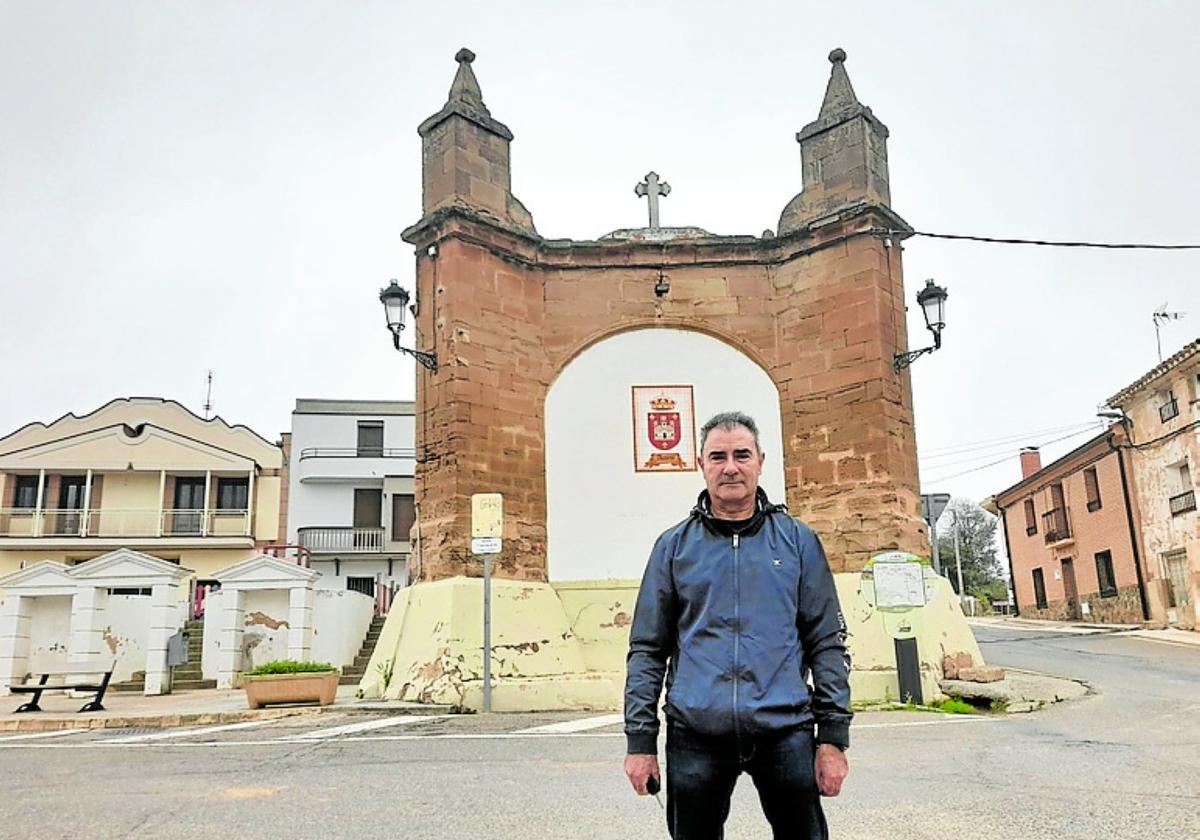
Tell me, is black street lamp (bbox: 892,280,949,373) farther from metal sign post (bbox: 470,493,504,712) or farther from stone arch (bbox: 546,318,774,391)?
metal sign post (bbox: 470,493,504,712)

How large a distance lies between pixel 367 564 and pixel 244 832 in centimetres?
3615

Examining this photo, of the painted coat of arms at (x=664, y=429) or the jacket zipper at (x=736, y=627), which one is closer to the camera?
the jacket zipper at (x=736, y=627)

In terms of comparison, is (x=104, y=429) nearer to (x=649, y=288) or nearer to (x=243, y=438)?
(x=243, y=438)

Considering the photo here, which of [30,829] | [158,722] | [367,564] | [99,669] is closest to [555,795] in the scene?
[30,829]

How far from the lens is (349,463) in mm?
40781

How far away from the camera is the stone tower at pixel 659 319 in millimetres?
12773

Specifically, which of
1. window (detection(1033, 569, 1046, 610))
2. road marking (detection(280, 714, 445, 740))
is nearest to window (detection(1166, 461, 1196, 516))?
window (detection(1033, 569, 1046, 610))

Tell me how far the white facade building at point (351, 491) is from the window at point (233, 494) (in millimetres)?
1987

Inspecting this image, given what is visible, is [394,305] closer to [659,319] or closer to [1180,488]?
[659,319]

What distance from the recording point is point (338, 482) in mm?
40656

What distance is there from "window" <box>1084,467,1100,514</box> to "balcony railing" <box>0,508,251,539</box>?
28.2 meters

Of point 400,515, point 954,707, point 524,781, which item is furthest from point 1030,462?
point 524,781

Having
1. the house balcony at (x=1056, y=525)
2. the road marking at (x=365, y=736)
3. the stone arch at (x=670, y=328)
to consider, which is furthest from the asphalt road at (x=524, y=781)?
the house balcony at (x=1056, y=525)

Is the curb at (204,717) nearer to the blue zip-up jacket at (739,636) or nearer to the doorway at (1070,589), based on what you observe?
the blue zip-up jacket at (739,636)
